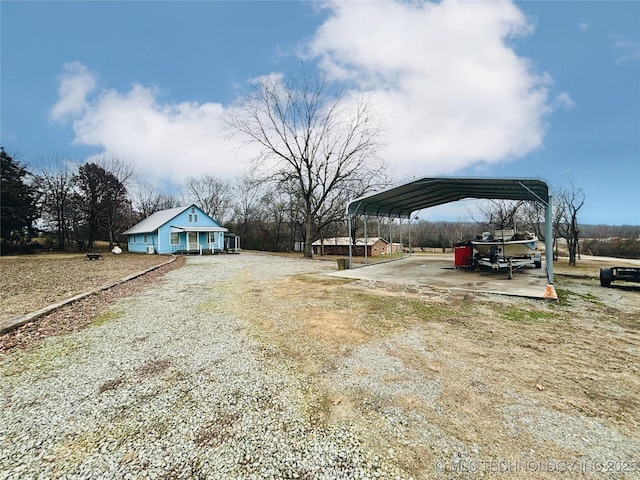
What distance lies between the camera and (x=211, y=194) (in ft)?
134

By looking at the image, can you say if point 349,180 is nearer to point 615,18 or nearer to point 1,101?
point 615,18

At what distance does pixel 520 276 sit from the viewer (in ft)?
32.2

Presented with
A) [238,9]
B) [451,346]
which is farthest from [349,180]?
[451,346]

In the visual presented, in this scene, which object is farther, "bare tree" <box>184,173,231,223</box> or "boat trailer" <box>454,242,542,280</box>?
"bare tree" <box>184,173,231,223</box>

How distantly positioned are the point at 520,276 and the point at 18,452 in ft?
40.1

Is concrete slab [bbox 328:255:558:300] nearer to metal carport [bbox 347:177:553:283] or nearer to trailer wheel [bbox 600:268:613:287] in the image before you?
metal carport [bbox 347:177:553:283]

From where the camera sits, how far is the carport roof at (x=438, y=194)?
376 inches

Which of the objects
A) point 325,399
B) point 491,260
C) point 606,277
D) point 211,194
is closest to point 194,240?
point 211,194

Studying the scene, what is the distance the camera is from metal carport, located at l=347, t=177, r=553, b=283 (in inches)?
343

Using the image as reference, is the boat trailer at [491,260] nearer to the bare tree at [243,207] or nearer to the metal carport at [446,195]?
the metal carport at [446,195]

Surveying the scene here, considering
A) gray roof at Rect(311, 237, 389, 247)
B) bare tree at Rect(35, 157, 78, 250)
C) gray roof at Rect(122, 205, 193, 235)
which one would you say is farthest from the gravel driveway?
bare tree at Rect(35, 157, 78, 250)

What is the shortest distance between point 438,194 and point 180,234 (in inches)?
886

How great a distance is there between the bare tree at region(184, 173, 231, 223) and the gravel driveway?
38467 millimetres

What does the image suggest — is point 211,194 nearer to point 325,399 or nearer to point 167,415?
point 167,415
